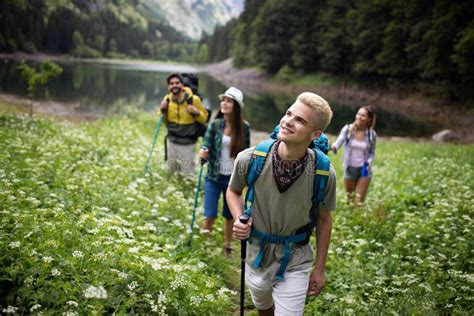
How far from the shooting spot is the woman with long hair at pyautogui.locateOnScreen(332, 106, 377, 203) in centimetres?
850

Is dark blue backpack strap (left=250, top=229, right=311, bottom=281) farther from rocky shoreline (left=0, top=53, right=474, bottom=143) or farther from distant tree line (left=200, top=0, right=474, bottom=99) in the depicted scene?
distant tree line (left=200, top=0, right=474, bottom=99)

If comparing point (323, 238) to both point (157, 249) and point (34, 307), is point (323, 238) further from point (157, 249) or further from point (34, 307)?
point (34, 307)

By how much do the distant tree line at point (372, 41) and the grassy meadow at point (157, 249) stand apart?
34.3m

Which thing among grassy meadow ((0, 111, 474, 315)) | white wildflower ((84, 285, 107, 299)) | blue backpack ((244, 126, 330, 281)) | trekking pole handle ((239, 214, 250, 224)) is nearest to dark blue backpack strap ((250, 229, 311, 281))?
blue backpack ((244, 126, 330, 281))

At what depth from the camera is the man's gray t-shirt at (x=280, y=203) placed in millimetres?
3311

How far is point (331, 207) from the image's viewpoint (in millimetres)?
3443

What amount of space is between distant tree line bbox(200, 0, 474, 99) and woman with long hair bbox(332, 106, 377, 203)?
32.5m

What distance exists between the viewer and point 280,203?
3.33 meters

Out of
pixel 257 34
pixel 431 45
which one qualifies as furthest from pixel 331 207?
pixel 257 34

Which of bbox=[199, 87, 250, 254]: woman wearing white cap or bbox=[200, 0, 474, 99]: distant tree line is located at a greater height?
bbox=[200, 0, 474, 99]: distant tree line

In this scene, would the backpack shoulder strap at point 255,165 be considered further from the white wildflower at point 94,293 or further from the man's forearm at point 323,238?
the white wildflower at point 94,293

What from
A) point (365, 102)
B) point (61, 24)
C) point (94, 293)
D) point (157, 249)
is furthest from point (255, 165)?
point (365, 102)

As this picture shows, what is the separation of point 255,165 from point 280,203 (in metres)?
0.41

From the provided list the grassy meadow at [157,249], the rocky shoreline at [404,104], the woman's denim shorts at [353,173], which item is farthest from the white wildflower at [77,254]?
the rocky shoreline at [404,104]
